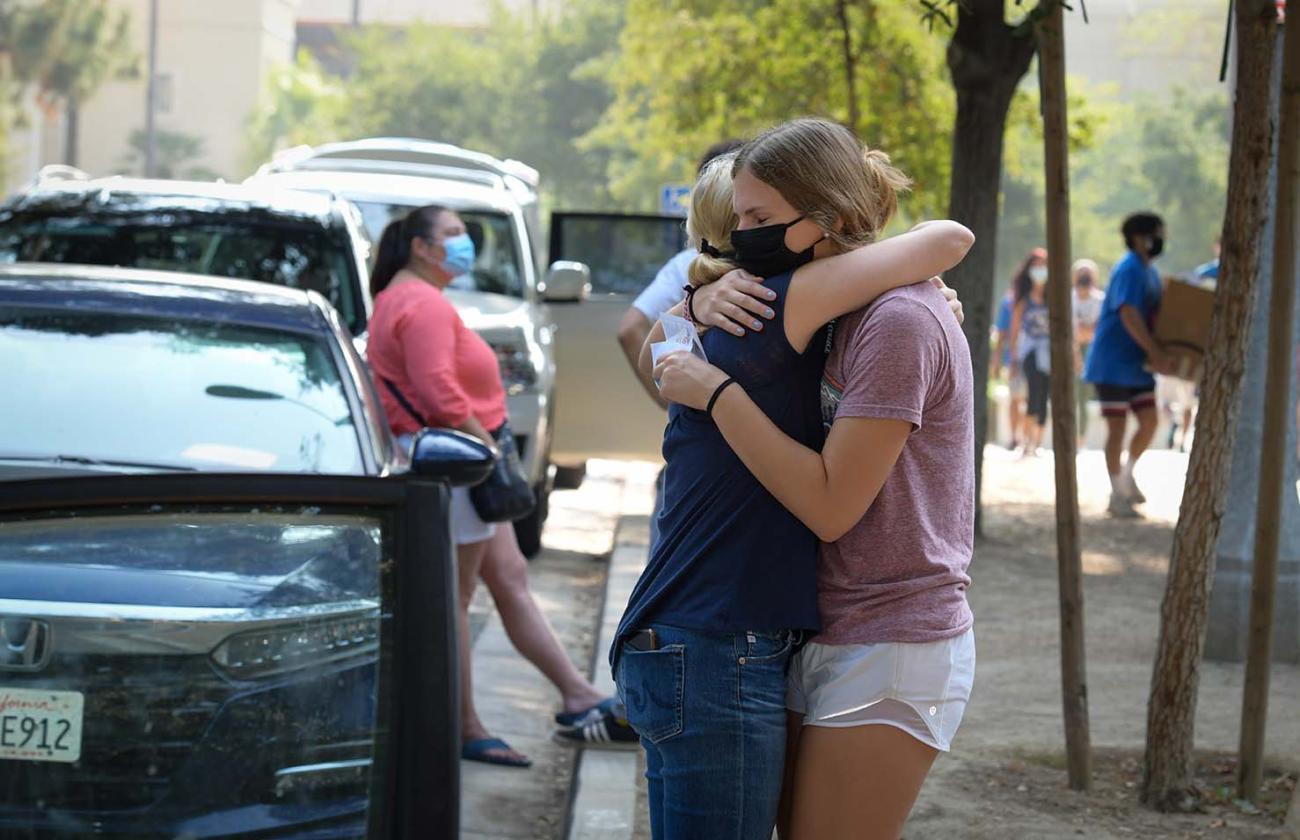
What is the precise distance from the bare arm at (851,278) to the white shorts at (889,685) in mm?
466

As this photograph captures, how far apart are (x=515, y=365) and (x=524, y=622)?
3.47 m

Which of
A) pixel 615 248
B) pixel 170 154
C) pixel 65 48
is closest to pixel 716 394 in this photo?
pixel 615 248

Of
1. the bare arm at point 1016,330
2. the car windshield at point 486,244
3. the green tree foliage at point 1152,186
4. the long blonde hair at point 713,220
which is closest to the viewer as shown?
the long blonde hair at point 713,220

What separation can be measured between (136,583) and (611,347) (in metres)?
8.48

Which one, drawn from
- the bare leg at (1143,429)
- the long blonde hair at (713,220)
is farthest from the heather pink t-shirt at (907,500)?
the bare leg at (1143,429)

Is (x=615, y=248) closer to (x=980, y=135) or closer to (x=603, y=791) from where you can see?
(x=980, y=135)

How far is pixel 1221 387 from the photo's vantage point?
5102 millimetres

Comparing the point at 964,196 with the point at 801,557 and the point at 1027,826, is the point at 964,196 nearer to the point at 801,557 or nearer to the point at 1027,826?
the point at 1027,826

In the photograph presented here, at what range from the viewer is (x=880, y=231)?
9.89ft

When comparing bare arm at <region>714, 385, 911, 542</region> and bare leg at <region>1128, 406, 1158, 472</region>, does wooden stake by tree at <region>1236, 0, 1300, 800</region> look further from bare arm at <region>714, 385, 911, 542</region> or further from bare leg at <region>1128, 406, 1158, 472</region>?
bare leg at <region>1128, 406, 1158, 472</region>

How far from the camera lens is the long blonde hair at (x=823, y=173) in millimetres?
2834

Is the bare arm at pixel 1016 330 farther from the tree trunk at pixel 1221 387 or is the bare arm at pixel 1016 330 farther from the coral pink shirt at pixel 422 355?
the tree trunk at pixel 1221 387

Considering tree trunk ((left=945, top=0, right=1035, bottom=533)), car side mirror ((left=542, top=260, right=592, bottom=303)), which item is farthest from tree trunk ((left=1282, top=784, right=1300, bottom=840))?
car side mirror ((left=542, top=260, right=592, bottom=303))

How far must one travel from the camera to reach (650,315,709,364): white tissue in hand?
2.93 m
